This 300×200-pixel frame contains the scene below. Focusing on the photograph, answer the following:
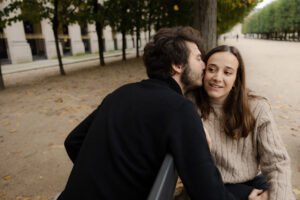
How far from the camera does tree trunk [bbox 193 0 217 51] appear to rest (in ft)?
16.1

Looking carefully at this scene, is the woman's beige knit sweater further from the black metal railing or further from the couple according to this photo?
the black metal railing

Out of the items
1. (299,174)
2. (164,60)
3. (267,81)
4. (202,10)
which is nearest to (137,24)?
(267,81)

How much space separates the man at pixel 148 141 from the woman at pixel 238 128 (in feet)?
1.67

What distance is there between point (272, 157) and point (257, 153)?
0.52ft

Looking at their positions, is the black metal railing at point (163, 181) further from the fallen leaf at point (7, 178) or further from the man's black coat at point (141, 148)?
the fallen leaf at point (7, 178)

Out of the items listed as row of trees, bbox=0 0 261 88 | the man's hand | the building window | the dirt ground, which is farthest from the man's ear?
the building window

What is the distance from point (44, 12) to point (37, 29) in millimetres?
18796

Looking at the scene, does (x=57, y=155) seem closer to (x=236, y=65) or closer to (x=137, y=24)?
(x=236, y=65)

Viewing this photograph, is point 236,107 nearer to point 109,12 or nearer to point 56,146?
point 56,146

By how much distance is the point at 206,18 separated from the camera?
496cm

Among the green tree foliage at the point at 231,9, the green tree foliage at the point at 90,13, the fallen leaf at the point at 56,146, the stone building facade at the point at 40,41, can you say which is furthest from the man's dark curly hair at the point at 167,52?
the stone building facade at the point at 40,41

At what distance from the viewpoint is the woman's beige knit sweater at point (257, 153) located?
186 centimetres

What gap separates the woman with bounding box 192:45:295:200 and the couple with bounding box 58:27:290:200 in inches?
16.5

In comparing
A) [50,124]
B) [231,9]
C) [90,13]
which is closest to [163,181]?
[50,124]
